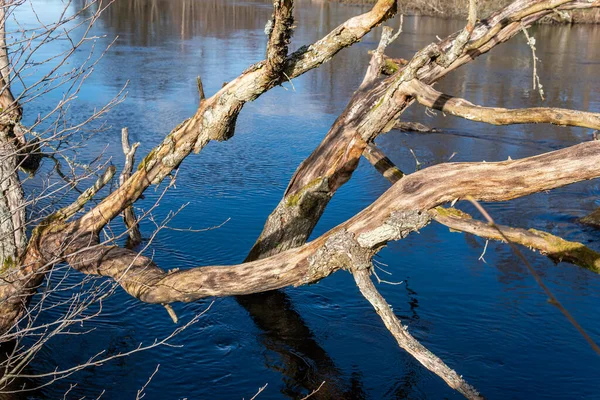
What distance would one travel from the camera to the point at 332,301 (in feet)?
26.0

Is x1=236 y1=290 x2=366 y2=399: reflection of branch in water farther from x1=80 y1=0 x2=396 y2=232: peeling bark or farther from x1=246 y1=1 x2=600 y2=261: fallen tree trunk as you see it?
x1=80 y1=0 x2=396 y2=232: peeling bark

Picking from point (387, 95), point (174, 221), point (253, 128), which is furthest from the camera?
point (253, 128)

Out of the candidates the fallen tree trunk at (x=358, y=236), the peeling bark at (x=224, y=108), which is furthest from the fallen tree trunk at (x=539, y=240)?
the peeling bark at (x=224, y=108)

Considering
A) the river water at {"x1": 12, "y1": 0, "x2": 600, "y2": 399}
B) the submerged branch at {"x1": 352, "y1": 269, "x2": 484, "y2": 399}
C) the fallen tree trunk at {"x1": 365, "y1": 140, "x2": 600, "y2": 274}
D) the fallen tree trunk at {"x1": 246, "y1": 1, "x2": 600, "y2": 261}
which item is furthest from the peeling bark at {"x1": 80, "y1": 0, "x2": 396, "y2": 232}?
the submerged branch at {"x1": 352, "y1": 269, "x2": 484, "y2": 399}

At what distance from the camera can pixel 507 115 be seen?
5.64 meters

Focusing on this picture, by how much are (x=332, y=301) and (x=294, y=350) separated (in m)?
1.01

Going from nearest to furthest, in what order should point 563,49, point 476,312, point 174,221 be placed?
point 476,312 < point 174,221 < point 563,49

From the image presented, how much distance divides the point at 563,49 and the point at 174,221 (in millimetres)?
19937

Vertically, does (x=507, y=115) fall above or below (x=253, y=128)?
above

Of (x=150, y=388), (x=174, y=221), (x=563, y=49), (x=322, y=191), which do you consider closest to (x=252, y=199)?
(x=174, y=221)

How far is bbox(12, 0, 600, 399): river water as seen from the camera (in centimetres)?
654

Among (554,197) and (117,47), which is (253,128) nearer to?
(554,197)

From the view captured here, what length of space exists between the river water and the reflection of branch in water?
0.06ft

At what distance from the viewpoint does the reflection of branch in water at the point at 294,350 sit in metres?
6.45
